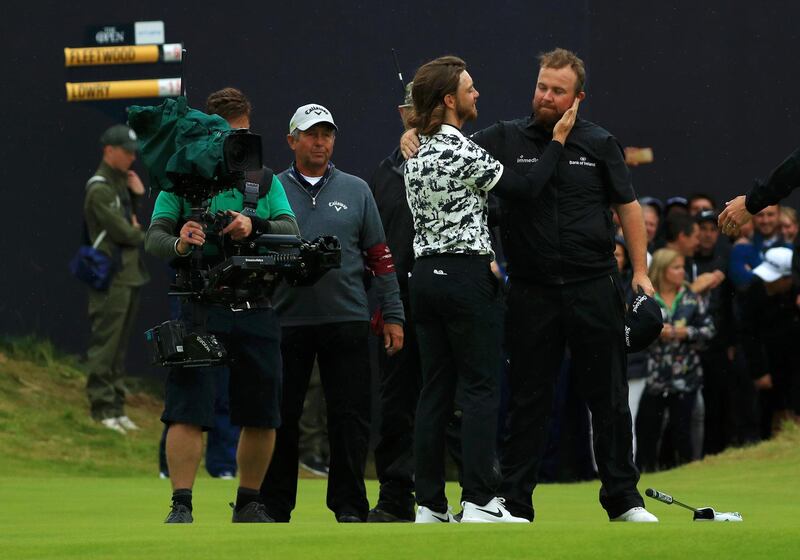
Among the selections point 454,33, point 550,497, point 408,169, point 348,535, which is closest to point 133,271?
point 454,33

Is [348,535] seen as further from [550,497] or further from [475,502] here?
[550,497]

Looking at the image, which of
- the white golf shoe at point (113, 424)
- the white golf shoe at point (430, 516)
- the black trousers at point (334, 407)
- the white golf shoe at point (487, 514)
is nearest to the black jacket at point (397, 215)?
the black trousers at point (334, 407)

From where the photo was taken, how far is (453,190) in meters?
7.46

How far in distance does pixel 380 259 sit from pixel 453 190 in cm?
138

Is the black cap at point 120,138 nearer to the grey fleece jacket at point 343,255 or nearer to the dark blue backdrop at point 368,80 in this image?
the dark blue backdrop at point 368,80

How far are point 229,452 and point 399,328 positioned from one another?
14.6 feet

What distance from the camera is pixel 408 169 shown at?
7.61 meters

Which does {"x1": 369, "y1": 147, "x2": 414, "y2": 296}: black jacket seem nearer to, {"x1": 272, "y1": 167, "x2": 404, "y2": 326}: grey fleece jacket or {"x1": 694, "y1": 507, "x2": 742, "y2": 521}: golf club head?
{"x1": 272, "y1": 167, "x2": 404, "y2": 326}: grey fleece jacket

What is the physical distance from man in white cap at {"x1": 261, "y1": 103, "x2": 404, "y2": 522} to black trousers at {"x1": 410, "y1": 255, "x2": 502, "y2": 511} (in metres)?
1.02

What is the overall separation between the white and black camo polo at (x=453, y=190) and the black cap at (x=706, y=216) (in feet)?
22.5

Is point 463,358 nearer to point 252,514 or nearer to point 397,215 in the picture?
point 252,514

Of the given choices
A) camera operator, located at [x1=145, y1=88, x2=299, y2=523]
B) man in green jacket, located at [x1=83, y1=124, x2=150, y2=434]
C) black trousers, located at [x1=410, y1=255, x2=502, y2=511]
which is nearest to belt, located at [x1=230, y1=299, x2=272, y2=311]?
camera operator, located at [x1=145, y1=88, x2=299, y2=523]

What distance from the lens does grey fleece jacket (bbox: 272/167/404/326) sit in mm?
8617

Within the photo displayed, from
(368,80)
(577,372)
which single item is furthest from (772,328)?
(577,372)
